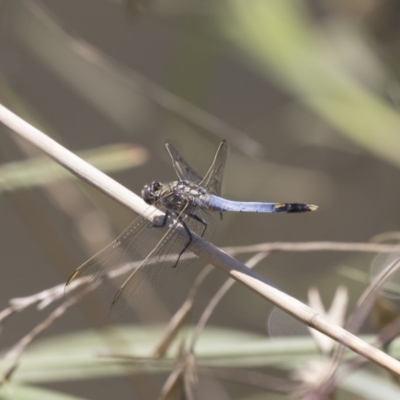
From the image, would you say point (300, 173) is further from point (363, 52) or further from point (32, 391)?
point (32, 391)

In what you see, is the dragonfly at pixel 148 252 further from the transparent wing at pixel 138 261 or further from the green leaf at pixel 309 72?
the green leaf at pixel 309 72

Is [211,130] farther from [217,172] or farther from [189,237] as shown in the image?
[189,237]

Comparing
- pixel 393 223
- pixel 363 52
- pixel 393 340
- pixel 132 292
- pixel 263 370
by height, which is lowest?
pixel 132 292

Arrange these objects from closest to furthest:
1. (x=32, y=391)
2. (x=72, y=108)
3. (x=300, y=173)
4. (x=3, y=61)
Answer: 1. (x=32, y=391)
2. (x=3, y=61)
3. (x=300, y=173)
4. (x=72, y=108)

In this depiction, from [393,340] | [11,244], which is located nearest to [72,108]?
[11,244]

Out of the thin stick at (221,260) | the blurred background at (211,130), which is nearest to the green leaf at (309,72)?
the blurred background at (211,130)

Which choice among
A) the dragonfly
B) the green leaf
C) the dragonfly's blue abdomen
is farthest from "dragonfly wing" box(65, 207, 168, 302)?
the green leaf
